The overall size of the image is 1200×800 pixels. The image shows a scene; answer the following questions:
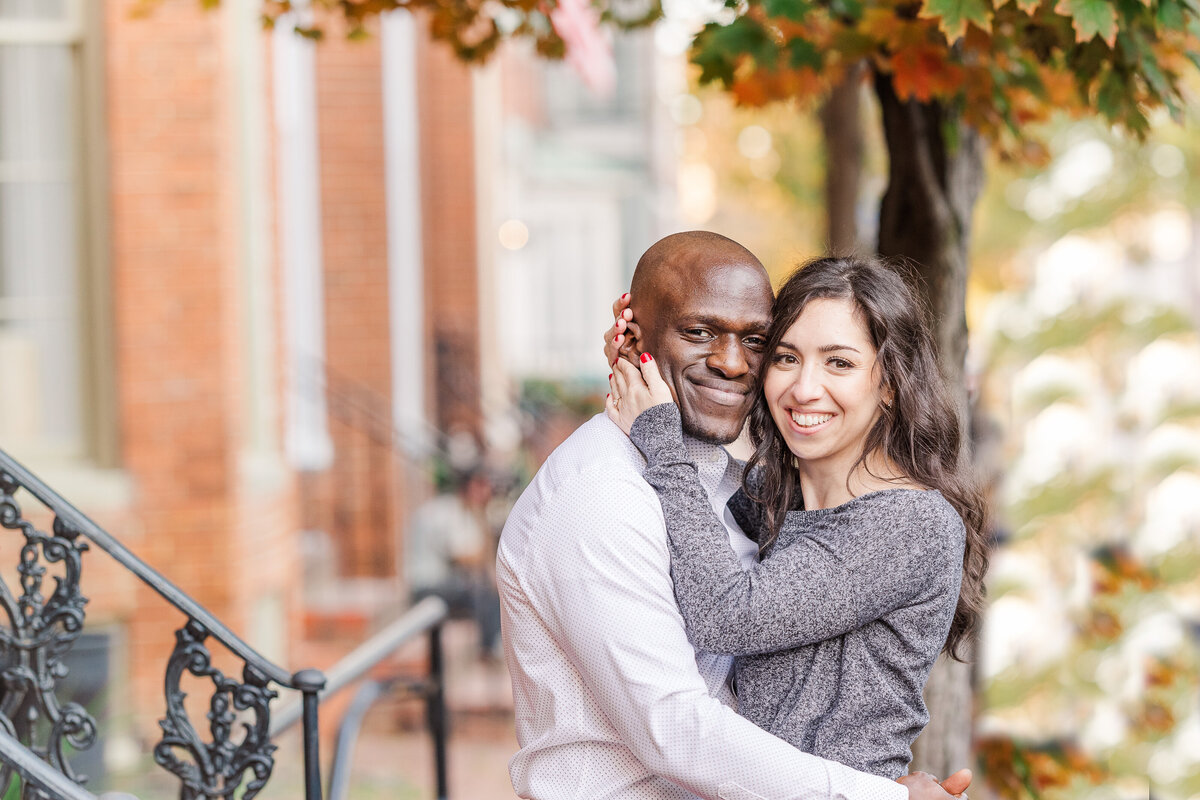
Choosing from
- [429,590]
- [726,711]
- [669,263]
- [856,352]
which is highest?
[669,263]

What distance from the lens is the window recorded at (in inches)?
234

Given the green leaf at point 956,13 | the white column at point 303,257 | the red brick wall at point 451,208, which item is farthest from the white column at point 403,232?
the green leaf at point 956,13

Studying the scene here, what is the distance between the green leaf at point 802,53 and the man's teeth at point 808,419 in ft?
4.63

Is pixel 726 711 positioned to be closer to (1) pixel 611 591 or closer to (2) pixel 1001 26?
(1) pixel 611 591

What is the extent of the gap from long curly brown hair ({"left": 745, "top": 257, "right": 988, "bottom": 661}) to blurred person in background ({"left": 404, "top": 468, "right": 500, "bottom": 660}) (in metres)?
6.29

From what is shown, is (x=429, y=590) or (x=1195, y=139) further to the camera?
(x=1195, y=139)

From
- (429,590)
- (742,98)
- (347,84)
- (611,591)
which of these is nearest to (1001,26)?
(742,98)

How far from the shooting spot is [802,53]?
343 cm

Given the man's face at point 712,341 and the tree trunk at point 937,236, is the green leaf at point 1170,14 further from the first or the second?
the man's face at point 712,341

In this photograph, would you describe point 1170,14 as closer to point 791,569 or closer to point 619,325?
point 619,325

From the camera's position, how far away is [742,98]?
3857mm

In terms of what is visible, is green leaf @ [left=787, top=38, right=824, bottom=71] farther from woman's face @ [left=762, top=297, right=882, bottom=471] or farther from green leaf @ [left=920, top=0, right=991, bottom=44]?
woman's face @ [left=762, top=297, right=882, bottom=471]

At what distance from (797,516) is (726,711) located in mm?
436

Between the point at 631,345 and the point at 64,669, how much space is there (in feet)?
5.52
